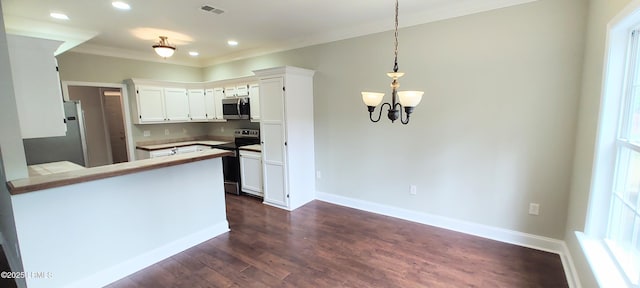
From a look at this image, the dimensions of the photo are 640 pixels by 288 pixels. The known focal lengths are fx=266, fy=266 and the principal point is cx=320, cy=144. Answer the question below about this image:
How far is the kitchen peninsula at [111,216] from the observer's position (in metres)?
1.97

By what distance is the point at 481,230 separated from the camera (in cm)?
306

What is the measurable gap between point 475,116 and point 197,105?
503 cm

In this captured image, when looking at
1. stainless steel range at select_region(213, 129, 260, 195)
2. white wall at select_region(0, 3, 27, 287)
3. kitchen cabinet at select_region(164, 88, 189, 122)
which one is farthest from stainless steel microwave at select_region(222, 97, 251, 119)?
white wall at select_region(0, 3, 27, 287)

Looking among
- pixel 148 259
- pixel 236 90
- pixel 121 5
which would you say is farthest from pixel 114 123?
pixel 148 259

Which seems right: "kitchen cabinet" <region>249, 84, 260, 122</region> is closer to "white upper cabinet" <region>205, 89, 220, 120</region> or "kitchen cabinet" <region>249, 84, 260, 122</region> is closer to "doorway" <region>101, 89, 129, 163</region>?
"white upper cabinet" <region>205, 89, 220, 120</region>

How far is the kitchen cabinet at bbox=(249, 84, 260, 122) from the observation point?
15.3 feet

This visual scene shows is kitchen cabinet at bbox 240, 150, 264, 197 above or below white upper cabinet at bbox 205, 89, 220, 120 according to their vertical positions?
below

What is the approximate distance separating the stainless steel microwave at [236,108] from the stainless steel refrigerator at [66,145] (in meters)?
2.22

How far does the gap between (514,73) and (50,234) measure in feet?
14.2

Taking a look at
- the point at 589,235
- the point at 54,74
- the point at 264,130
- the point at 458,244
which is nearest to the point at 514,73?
the point at 589,235

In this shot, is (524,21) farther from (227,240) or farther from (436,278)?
(227,240)

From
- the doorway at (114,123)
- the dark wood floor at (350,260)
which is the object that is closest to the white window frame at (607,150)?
the dark wood floor at (350,260)

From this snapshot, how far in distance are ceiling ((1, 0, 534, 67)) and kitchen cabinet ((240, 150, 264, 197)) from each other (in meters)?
1.89

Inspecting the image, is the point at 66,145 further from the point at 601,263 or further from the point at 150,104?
the point at 601,263
